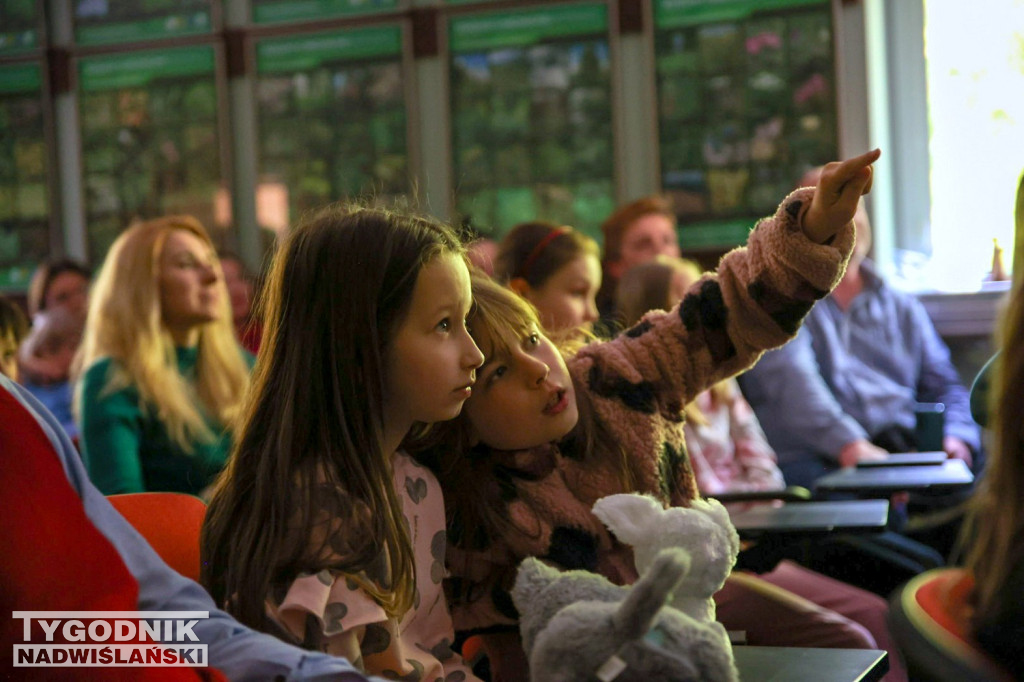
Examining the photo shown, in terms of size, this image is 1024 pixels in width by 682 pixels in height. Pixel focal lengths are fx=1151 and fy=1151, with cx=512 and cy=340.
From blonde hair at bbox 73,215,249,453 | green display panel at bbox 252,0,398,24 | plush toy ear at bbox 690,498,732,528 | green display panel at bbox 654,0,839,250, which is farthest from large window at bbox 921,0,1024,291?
plush toy ear at bbox 690,498,732,528

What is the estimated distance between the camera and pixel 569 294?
2840 mm

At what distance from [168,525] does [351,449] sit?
0.29 m

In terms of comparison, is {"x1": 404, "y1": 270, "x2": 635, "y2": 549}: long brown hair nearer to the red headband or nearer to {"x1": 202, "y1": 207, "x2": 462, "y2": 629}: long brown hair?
{"x1": 202, "y1": 207, "x2": 462, "y2": 629}: long brown hair

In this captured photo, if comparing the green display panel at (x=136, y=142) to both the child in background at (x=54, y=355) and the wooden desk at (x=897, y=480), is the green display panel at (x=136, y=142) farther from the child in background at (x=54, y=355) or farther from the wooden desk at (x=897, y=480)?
the wooden desk at (x=897, y=480)

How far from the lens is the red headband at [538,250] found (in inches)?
116

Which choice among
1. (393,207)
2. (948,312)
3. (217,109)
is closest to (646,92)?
(948,312)

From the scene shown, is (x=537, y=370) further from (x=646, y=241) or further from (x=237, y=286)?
(x=237, y=286)

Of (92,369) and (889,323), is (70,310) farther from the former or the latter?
(889,323)

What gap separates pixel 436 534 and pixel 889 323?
9.51 ft

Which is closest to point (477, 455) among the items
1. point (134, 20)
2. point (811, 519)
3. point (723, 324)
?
point (723, 324)

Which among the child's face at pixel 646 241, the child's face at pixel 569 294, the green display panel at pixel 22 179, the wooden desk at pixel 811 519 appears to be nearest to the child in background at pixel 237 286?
the green display panel at pixel 22 179

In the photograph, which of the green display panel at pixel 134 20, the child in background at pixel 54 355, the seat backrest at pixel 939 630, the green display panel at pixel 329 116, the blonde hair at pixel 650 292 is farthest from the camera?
the green display panel at pixel 134 20

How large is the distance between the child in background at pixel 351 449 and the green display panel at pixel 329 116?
4097 millimetres

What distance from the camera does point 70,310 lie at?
4828 millimetres
